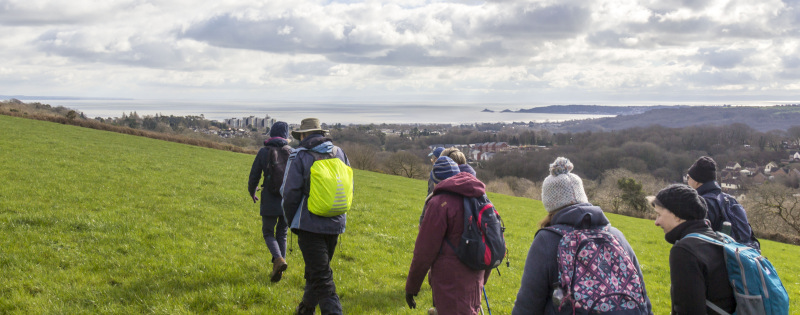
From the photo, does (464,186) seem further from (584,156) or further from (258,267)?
(584,156)

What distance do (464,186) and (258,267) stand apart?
4847 millimetres

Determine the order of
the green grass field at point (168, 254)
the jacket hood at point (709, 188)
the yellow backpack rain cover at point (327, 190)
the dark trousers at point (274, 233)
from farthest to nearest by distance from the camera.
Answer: the dark trousers at point (274, 233) < the green grass field at point (168, 254) < the jacket hood at point (709, 188) < the yellow backpack rain cover at point (327, 190)

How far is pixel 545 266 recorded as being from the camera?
2.93m

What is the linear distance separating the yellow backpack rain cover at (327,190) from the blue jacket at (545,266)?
7.91ft

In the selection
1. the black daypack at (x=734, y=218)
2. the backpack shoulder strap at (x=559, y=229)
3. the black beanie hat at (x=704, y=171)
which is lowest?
the black daypack at (x=734, y=218)

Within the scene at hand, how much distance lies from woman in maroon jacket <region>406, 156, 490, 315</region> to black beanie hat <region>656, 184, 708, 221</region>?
1.42 m

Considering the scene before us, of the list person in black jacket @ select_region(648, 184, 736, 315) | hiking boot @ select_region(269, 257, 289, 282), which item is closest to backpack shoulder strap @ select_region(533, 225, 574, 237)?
person in black jacket @ select_region(648, 184, 736, 315)

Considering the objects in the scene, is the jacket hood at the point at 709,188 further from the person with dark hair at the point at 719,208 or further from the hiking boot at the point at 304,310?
the hiking boot at the point at 304,310

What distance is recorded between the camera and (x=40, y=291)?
18.0 feet

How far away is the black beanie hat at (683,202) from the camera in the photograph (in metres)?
3.31

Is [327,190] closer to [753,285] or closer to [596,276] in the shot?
[596,276]

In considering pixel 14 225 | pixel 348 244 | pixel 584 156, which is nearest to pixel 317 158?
pixel 348 244

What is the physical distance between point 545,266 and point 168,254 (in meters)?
6.54

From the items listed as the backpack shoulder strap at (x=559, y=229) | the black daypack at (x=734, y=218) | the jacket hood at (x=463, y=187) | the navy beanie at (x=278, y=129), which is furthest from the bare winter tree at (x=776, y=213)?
the backpack shoulder strap at (x=559, y=229)
